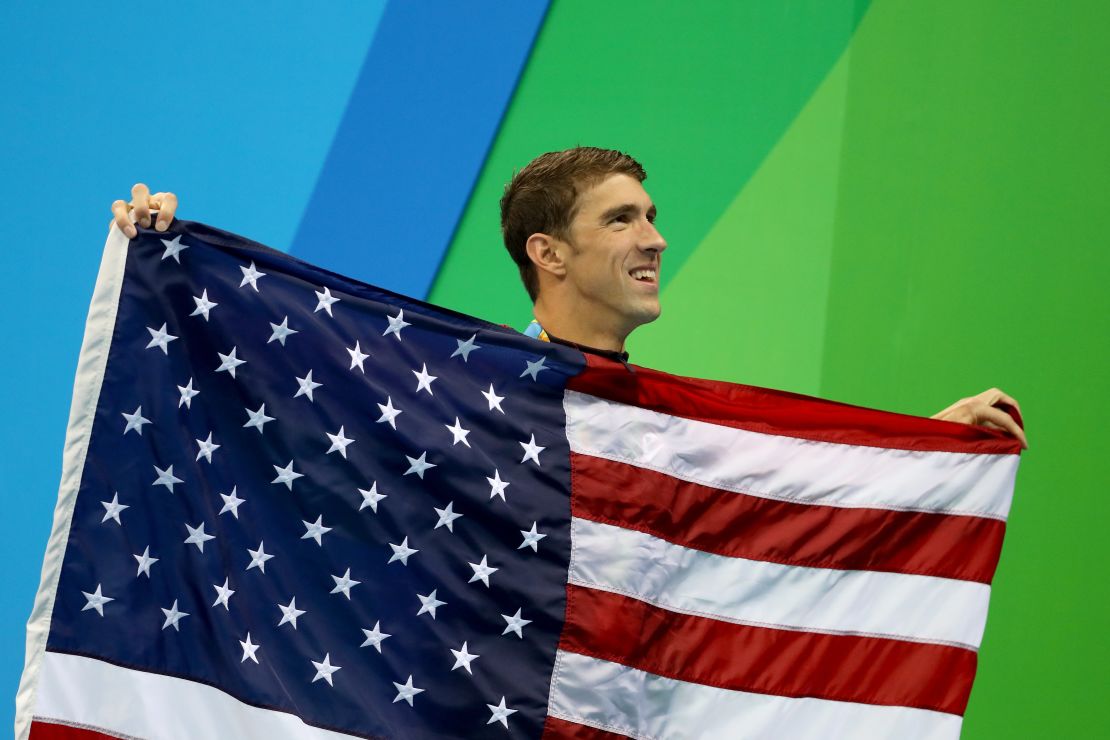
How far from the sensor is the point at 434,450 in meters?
2.76

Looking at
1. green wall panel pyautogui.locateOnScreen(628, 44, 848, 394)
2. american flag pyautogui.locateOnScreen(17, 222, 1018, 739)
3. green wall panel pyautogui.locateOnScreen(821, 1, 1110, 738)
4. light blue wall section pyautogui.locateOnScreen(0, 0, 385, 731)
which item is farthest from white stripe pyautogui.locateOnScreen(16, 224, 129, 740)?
green wall panel pyautogui.locateOnScreen(821, 1, 1110, 738)

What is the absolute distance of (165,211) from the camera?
9.12 feet

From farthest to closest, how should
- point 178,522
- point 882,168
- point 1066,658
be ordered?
point 882,168 < point 1066,658 < point 178,522

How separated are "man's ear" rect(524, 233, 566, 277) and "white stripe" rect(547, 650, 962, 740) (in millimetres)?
934

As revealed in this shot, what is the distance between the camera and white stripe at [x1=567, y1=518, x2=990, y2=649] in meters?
2.80

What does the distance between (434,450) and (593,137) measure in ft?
7.33

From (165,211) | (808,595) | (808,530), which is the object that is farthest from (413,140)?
(808,595)

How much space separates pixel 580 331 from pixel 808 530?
2.24 feet

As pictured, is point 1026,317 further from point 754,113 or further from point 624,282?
point 624,282

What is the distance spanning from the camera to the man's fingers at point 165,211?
9.11 feet

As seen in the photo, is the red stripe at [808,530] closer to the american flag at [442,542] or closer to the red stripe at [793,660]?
the american flag at [442,542]

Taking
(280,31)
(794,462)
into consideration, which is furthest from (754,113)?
(794,462)

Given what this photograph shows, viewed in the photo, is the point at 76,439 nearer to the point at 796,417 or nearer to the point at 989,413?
the point at 796,417

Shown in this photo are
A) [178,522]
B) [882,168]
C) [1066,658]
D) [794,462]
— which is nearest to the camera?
[178,522]
